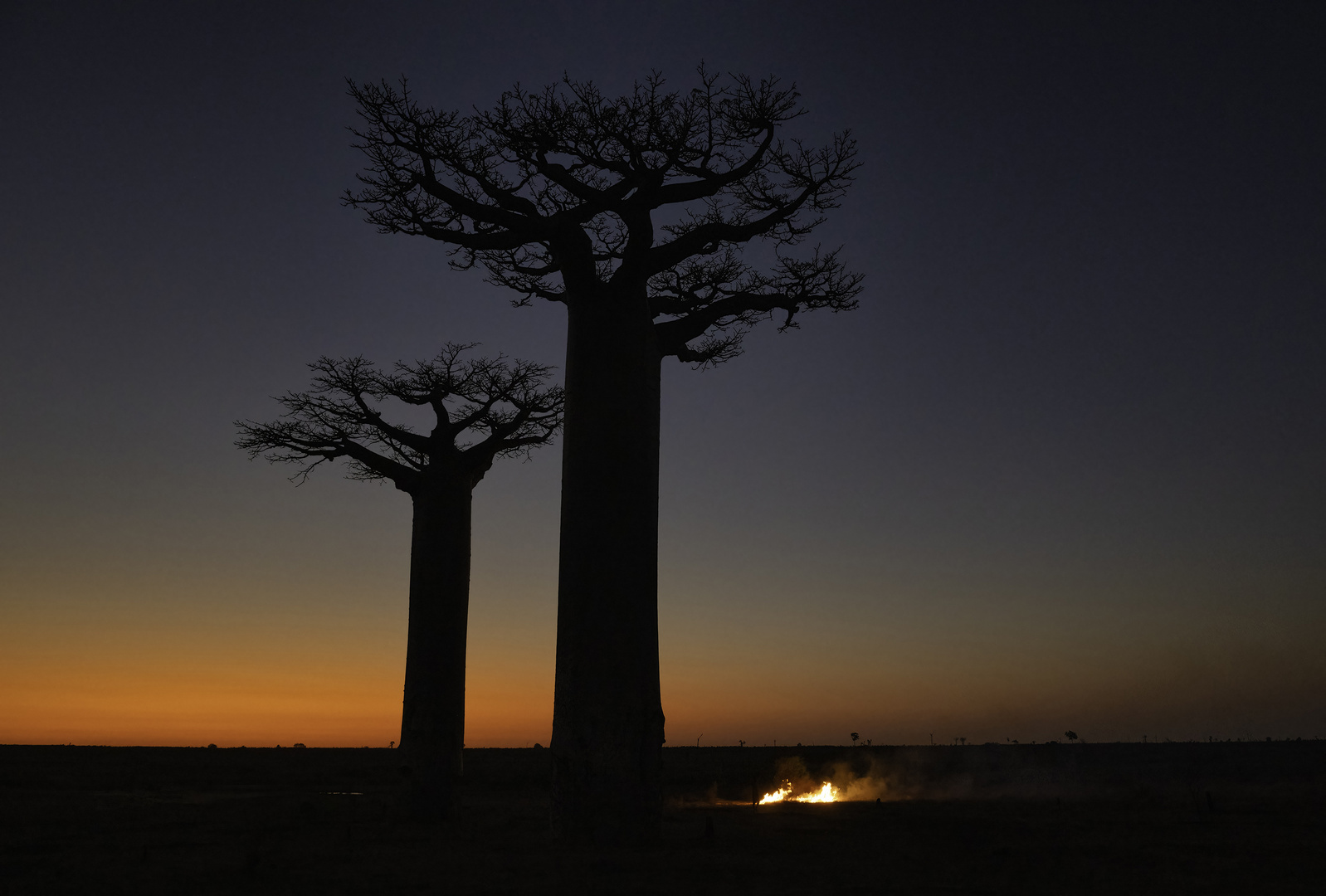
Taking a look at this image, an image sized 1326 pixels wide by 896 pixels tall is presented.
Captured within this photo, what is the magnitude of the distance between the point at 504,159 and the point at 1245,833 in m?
10.3

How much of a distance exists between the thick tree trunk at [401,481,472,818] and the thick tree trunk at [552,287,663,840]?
18.2ft

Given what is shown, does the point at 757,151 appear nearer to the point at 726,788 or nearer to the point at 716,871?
the point at 716,871

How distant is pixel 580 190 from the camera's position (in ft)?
32.4

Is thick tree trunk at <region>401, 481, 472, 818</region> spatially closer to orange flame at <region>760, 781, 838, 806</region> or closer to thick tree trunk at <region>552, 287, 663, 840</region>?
thick tree trunk at <region>552, 287, 663, 840</region>

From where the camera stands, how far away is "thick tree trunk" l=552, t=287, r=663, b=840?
29.0ft

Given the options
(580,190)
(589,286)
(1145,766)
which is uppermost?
(580,190)

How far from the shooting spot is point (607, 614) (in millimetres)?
8938

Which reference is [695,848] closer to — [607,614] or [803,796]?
[607,614]

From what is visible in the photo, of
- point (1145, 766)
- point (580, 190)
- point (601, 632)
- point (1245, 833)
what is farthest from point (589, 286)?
point (1145, 766)

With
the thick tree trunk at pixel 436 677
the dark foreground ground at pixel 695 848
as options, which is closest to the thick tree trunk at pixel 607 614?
the dark foreground ground at pixel 695 848

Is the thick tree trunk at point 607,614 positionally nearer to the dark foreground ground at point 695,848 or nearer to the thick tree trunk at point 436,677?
the dark foreground ground at point 695,848

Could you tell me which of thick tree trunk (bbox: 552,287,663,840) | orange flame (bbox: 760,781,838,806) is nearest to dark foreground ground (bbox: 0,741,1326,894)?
thick tree trunk (bbox: 552,287,663,840)

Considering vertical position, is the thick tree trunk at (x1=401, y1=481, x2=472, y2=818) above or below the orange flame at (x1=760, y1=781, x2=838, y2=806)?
above

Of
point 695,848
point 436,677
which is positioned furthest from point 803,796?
point 695,848
